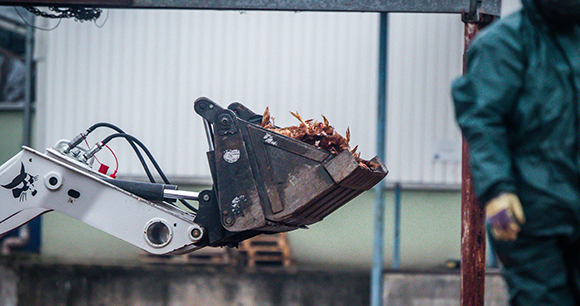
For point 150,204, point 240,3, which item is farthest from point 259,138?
point 240,3

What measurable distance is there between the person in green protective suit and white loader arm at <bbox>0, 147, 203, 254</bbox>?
2.13m

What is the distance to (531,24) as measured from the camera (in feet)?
8.29

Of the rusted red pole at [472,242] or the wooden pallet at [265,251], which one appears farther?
the wooden pallet at [265,251]

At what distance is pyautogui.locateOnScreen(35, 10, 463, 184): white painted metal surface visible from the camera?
8398 mm

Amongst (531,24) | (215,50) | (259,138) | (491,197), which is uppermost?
(215,50)

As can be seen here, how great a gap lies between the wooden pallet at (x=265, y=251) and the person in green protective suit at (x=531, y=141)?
5.80 m

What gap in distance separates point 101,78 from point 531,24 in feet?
23.5

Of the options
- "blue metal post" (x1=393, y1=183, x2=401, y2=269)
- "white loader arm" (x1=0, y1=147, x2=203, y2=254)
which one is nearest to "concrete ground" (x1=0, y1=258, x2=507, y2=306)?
"blue metal post" (x1=393, y1=183, x2=401, y2=269)

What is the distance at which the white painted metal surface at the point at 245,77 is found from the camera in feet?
27.6

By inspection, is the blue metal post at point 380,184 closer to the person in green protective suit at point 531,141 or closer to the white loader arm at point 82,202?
the white loader arm at point 82,202

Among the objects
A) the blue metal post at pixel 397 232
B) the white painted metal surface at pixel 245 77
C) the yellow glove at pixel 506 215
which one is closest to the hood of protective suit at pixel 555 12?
the yellow glove at pixel 506 215

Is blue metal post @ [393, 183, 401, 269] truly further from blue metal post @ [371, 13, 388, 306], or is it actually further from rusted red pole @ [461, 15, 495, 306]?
rusted red pole @ [461, 15, 495, 306]

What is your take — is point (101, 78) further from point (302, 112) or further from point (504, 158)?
point (504, 158)

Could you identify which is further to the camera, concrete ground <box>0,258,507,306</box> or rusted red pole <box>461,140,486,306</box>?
concrete ground <box>0,258,507,306</box>
